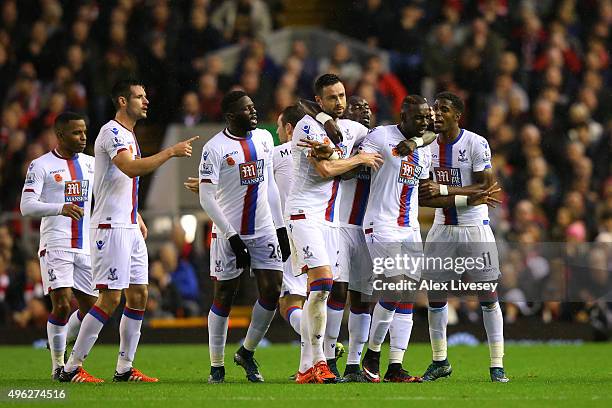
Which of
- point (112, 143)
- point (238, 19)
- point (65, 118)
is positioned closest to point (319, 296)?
point (112, 143)

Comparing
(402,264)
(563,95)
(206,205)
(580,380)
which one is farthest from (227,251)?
(563,95)

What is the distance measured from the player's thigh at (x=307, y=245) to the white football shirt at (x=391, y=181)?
68cm

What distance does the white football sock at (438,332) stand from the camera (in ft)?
41.1

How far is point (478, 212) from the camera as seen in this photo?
12539 millimetres

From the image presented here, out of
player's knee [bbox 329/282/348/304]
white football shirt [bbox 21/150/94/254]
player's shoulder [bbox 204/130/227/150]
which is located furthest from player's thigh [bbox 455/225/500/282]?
white football shirt [bbox 21/150/94/254]

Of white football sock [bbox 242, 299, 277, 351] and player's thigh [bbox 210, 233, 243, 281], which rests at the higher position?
player's thigh [bbox 210, 233, 243, 281]

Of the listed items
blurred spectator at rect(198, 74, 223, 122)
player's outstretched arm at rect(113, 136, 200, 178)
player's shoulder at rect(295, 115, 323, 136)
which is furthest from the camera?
blurred spectator at rect(198, 74, 223, 122)

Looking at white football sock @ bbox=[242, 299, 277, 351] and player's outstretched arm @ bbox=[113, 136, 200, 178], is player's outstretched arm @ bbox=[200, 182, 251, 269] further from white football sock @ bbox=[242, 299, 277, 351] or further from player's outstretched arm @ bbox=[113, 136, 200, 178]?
white football sock @ bbox=[242, 299, 277, 351]

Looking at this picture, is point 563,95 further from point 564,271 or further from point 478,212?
point 478,212

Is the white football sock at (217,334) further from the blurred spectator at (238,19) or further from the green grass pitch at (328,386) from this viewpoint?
the blurred spectator at (238,19)

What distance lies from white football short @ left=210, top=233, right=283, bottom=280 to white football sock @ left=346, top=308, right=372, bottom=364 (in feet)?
2.74

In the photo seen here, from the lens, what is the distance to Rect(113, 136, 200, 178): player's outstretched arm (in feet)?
37.9

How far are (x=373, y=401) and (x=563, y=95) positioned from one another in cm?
1278

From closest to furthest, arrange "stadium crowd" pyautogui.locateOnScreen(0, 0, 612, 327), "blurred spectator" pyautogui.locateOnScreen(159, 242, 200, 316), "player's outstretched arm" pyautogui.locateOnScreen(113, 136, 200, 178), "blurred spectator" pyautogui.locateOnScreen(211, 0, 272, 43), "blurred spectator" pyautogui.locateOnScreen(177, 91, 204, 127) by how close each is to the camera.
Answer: "player's outstretched arm" pyautogui.locateOnScreen(113, 136, 200, 178), "blurred spectator" pyautogui.locateOnScreen(159, 242, 200, 316), "stadium crowd" pyautogui.locateOnScreen(0, 0, 612, 327), "blurred spectator" pyautogui.locateOnScreen(177, 91, 204, 127), "blurred spectator" pyautogui.locateOnScreen(211, 0, 272, 43)
